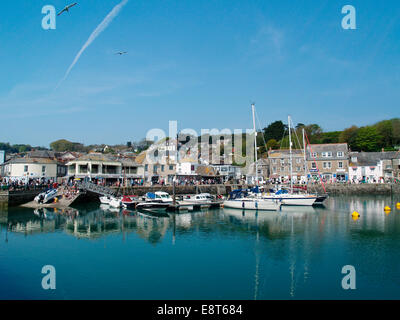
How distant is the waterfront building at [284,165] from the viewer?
265 feet

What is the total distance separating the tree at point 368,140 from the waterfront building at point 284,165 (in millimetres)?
27436

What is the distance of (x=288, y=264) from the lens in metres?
20.0

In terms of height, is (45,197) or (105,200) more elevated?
(45,197)

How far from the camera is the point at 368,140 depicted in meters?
94.9

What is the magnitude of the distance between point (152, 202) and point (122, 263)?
24.4 metres

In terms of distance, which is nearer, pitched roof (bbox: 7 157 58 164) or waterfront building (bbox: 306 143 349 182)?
pitched roof (bbox: 7 157 58 164)

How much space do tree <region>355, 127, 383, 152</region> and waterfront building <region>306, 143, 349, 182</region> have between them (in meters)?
20.9

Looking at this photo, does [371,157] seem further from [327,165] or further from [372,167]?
[327,165]

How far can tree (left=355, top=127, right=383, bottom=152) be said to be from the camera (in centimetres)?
9475

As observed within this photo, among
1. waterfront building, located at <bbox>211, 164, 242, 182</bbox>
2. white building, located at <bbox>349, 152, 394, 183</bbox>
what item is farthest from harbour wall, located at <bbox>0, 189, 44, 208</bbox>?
white building, located at <bbox>349, 152, 394, 183</bbox>

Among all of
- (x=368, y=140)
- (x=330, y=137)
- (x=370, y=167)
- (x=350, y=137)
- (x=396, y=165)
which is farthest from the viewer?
(x=330, y=137)

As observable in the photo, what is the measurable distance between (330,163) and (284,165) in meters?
11.3

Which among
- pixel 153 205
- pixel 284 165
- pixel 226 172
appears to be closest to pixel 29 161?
pixel 153 205

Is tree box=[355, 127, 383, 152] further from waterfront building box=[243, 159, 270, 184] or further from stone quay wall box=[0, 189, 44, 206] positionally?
stone quay wall box=[0, 189, 44, 206]
